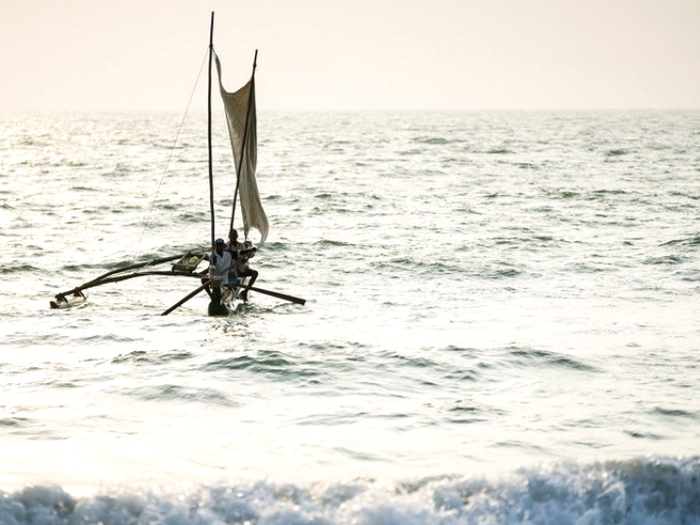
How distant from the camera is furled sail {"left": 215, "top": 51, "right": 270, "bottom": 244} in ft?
75.8

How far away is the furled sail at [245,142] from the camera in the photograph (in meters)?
23.1

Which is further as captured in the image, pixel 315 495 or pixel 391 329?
pixel 391 329

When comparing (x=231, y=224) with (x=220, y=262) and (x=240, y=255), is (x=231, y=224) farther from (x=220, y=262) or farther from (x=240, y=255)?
(x=220, y=262)

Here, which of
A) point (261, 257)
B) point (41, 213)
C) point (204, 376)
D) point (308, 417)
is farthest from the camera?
point (41, 213)

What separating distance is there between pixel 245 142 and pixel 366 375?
8.18 metres

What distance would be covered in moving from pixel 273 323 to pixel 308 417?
6.41m

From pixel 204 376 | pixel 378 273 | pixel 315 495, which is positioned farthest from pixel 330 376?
pixel 378 273

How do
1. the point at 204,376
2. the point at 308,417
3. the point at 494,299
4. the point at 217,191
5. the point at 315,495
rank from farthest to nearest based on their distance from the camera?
the point at 217,191
the point at 494,299
the point at 204,376
the point at 308,417
the point at 315,495

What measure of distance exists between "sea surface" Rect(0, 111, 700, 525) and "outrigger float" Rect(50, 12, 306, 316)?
418 mm

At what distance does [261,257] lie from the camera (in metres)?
30.1

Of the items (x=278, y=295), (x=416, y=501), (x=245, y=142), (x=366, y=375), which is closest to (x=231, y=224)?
Answer: (x=278, y=295)

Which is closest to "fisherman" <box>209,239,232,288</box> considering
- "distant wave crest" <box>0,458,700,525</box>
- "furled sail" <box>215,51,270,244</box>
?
"furled sail" <box>215,51,270,244</box>

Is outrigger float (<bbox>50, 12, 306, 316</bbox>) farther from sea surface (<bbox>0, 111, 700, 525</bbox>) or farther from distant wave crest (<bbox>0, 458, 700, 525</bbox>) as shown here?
Answer: distant wave crest (<bbox>0, 458, 700, 525</bbox>)

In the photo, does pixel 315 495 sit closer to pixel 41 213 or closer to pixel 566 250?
pixel 566 250
